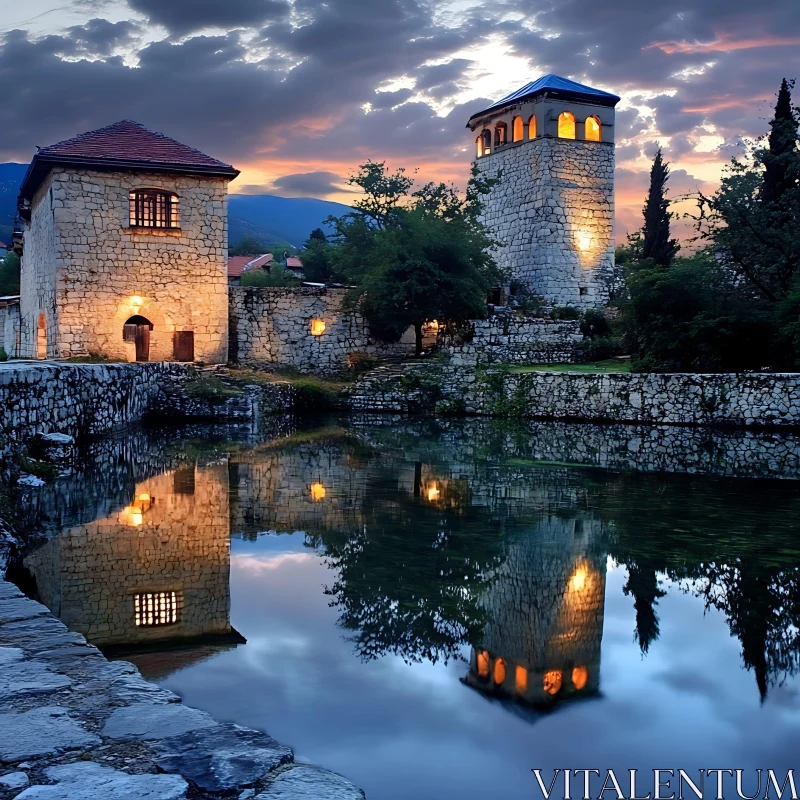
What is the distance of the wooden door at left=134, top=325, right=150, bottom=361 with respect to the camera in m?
26.5

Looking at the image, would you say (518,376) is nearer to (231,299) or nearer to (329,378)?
(329,378)

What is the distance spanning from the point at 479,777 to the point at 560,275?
33806 mm

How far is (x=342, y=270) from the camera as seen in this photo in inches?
1310

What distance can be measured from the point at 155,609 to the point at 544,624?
261 cm

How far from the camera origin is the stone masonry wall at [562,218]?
118ft

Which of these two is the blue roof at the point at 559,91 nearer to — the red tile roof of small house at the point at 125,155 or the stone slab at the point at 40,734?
the red tile roof of small house at the point at 125,155

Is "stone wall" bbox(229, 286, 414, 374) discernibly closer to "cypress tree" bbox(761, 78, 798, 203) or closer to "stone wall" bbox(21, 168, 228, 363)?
"stone wall" bbox(21, 168, 228, 363)

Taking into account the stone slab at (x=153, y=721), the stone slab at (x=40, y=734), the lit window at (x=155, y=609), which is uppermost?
the stone slab at (x=40, y=734)

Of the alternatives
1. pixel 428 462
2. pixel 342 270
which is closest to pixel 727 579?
pixel 428 462

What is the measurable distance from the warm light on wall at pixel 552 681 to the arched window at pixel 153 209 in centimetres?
2408

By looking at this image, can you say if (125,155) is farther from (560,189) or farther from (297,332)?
(560,189)

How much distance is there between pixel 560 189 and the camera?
3609 cm

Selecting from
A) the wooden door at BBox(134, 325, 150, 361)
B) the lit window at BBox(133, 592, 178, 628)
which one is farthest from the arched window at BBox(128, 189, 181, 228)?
the lit window at BBox(133, 592, 178, 628)

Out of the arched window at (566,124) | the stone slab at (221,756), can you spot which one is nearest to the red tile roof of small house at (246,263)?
the arched window at (566,124)
